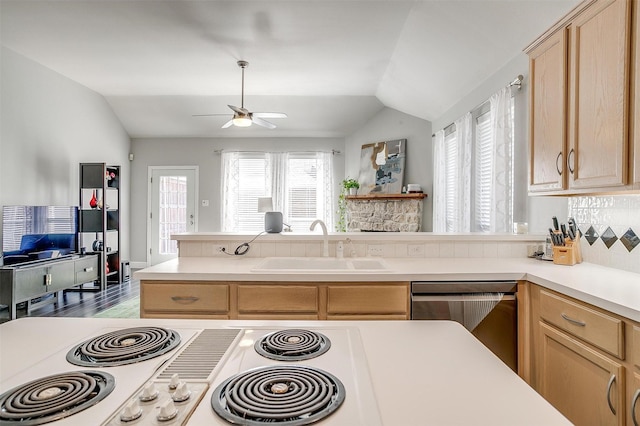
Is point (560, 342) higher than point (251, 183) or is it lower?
lower

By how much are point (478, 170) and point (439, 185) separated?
1109mm

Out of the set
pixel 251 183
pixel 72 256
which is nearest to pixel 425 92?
pixel 251 183

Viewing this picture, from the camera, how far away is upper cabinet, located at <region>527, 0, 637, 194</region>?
1.59 meters

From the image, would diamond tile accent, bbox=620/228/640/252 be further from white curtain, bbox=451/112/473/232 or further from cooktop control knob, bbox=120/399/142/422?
cooktop control knob, bbox=120/399/142/422

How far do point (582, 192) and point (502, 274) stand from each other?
0.59 metres

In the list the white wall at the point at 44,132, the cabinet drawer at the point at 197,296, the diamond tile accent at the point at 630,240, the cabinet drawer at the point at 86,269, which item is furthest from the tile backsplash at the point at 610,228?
the white wall at the point at 44,132

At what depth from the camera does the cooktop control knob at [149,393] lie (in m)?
0.60

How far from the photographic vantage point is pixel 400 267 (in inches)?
81.4

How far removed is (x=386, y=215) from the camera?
223 inches

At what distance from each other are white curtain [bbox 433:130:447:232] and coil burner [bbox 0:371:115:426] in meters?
4.67

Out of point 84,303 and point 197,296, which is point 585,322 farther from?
point 84,303

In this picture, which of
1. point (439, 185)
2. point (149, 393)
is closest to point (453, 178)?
point (439, 185)

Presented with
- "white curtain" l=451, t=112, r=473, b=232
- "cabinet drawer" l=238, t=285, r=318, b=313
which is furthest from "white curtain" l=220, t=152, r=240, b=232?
"cabinet drawer" l=238, t=285, r=318, b=313

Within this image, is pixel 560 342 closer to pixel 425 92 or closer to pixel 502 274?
pixel 502 274
